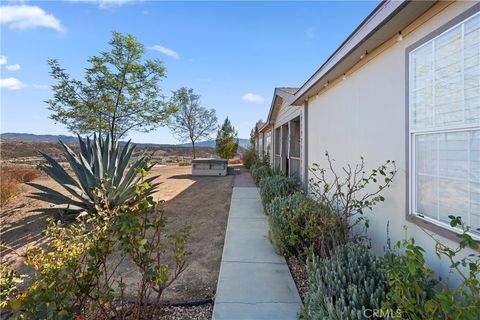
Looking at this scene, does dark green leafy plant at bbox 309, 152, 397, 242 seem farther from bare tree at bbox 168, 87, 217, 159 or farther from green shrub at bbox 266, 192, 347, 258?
bare tree at bbox 168, 87, 217, 159

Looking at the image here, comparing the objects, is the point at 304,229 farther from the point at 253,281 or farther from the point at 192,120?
the point at 192,120

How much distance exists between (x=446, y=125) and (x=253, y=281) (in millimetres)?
2751

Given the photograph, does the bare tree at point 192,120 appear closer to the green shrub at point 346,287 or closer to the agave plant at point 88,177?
the agave plant at point 88,177

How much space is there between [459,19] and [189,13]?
6210mm

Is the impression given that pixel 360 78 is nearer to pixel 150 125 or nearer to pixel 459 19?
pixel 459 19

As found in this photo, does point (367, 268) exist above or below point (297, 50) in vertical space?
below

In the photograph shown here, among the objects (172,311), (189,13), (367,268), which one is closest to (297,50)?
(189,13)

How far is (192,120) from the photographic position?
24297 mm

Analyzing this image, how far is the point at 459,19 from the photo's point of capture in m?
2.18

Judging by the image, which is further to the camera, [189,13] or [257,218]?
[189,13]

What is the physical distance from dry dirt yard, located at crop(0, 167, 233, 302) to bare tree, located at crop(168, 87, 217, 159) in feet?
48.6

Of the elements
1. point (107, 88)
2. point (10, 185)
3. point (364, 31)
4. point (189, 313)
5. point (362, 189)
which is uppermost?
point (107, 88)

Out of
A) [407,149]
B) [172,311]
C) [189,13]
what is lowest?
[172,311]

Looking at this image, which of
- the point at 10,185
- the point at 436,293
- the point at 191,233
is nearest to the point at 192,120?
the point at 10,185
